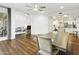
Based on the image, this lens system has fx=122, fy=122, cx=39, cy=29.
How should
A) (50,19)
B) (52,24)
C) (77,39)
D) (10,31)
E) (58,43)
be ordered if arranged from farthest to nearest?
1. (10,31)
2. (77,39)
3. (50,19)
4. (52,24)
5. (58,43)

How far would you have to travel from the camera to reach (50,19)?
4.18 metres

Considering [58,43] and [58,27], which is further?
[58,27]

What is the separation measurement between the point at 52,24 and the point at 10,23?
11.6ft

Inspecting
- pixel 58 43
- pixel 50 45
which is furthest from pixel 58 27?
pixel 50 45

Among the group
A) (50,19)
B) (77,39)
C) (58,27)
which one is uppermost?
(50,19)

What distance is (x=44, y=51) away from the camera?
8.07 feet

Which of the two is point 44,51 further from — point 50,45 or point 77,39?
point 77,39

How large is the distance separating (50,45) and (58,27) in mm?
1636
